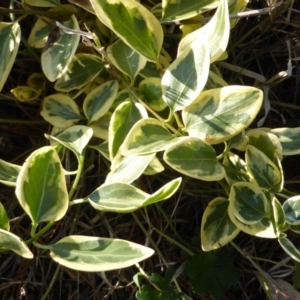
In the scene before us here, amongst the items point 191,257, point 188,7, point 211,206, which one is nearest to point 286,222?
point 211,206

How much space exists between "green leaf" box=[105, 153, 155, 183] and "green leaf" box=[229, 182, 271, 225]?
5.8 inches

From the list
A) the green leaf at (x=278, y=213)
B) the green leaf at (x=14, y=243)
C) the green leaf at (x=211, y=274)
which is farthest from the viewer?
the green leaf at (x=211, y=274)

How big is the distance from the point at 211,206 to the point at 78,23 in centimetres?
37

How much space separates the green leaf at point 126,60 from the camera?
2.92 ft

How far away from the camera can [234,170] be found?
2.98ft

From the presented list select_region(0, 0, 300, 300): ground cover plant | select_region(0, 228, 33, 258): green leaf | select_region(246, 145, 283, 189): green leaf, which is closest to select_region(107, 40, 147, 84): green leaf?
select_region(0, 0, 300, 300): ground cover plant

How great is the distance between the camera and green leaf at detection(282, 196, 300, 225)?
0.87 meters

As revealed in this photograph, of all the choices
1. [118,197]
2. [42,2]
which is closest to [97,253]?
[118,197]

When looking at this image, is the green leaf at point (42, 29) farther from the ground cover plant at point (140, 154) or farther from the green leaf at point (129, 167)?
the green leaf at point (129, 167)

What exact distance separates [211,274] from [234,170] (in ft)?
0.82

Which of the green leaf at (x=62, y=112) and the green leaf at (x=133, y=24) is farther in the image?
the green leaf at (x=62, y=112)

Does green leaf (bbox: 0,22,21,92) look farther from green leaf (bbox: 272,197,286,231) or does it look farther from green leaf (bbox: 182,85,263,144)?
green leaf (bbox: 272,197,286,231)

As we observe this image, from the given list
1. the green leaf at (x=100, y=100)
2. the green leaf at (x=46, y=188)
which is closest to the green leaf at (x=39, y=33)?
the green leaf at (x=100, y=100)

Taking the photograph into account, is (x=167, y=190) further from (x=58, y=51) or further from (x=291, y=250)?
(x=58, y=51)
